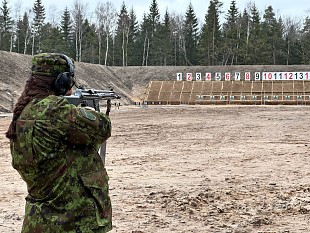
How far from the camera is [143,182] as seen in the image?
24.0 ft

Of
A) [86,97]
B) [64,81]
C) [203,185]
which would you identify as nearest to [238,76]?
[203,185]

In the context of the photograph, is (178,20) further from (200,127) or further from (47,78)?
(47,78)

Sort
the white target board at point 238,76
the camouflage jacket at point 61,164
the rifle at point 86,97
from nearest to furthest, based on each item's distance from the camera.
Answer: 1. the camouflage jacket at point 61,164
2. the rifle at point 86,97
3. the white target board at point 238,76

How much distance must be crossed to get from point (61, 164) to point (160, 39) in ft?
185

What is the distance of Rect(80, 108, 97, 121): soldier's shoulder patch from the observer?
6.75ft

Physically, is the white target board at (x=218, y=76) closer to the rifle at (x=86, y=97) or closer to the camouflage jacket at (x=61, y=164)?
the rifle at (x=86, y=97)

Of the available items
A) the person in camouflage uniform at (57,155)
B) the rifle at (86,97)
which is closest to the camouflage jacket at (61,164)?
the person in camouflage uniform at (57,155)

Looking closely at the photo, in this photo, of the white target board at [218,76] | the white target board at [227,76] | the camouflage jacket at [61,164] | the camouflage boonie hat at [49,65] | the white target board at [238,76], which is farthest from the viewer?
the white target board at [218,76]

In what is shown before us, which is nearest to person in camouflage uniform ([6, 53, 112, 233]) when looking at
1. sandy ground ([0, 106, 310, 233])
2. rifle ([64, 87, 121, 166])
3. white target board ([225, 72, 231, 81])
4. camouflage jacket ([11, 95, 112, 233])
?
camouflage jacket ([11, 95, 112, 233])

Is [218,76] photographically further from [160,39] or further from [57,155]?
[57,155]

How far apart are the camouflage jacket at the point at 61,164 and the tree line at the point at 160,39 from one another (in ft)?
171

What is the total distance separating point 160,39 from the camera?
189 feet

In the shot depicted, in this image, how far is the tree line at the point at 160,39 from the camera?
5419 centimetres

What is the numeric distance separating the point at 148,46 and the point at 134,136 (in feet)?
148
